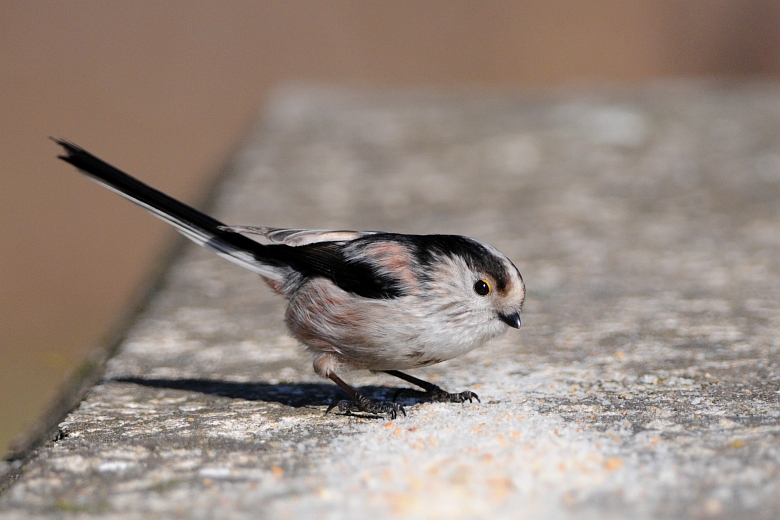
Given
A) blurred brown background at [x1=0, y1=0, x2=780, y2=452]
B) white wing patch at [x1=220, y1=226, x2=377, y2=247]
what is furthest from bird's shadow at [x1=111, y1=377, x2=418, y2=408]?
blurred brown background at [x1=0, y1=0, x2=780, y2=452]

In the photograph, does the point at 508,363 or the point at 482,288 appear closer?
the point at 482,288

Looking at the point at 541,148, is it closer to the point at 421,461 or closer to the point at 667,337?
the point at 667,337

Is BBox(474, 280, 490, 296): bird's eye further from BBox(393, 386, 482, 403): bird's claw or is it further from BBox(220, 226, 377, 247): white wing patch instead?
BBox(220, 226, 377, 247): white wing patch

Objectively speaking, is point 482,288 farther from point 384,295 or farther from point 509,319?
point 384,295

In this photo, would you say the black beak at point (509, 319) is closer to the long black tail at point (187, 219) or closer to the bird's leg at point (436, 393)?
the bird's leg at point (436, 393)

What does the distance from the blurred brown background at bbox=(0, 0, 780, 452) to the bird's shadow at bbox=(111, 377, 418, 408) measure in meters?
5.49

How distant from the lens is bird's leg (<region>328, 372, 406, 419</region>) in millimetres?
2959

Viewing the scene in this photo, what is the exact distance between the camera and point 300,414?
2.97m

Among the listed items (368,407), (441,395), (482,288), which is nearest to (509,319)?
(482,288)

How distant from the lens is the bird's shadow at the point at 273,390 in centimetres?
319

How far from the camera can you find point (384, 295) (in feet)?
10.1

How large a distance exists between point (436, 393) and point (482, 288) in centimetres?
43

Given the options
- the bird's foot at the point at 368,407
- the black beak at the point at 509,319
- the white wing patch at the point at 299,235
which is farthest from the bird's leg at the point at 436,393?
the white wing patch at the point at 299,235

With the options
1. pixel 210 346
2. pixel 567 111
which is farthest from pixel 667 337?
pixel 567 111
